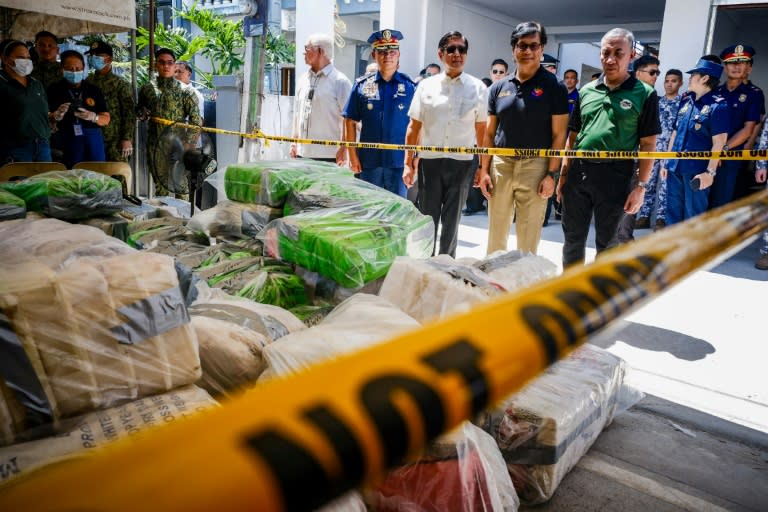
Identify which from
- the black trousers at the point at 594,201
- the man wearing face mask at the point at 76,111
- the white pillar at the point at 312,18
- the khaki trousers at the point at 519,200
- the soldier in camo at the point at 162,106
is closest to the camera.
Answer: the black trousers at the point at 594,201

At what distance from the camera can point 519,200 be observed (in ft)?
13.0

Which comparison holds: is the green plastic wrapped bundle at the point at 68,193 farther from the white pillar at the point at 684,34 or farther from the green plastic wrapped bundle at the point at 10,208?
the white pillar at the point at 684,34

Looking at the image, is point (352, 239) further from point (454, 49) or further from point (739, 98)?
point (739, 98)

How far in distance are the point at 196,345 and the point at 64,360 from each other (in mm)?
339

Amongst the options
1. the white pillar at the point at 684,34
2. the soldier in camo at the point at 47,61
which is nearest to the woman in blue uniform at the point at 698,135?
the white pillar at the point at 684,34

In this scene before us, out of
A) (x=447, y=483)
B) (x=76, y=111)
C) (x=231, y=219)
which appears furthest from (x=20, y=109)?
(x=447, y=483)

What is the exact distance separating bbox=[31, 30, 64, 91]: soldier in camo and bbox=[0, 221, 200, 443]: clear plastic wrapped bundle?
6.21 metres

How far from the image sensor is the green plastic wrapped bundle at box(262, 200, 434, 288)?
94.8 inches

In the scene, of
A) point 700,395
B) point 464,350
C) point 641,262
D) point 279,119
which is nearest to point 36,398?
point 464,350

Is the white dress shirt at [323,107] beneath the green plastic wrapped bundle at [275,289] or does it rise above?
above

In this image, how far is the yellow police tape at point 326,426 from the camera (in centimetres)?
36

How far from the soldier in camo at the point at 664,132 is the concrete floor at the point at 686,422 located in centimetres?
342

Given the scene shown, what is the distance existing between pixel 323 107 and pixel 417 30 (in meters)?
5.81

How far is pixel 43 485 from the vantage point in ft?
1.22
